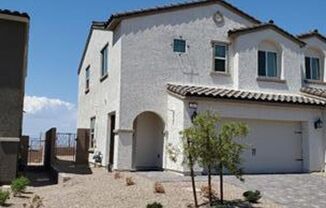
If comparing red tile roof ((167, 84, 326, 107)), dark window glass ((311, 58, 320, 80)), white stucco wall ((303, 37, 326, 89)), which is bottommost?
red tile roof ((167, 84, 326, 107))

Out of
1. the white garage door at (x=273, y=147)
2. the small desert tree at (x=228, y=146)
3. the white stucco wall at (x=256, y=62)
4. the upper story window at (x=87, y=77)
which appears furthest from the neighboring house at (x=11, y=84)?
the upper story window at (x=87, y=77)

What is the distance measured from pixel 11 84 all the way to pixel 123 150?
6.00 meters

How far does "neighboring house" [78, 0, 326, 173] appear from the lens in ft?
67.2

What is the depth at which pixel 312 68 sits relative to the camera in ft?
83.7

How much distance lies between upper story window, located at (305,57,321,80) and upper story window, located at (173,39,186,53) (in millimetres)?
8051

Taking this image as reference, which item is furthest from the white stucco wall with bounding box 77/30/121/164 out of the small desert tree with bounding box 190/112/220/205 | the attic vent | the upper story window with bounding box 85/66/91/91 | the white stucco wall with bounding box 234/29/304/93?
the small desert tree with bounding box 190/112/220/205

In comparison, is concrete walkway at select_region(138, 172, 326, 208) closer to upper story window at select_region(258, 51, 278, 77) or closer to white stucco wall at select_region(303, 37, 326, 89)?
upper story window at select_region(258, 51, 278, 77)

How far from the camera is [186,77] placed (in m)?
21.8

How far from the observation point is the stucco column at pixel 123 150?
66.4 ft

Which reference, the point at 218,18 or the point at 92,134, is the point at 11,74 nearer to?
the point at 92,134

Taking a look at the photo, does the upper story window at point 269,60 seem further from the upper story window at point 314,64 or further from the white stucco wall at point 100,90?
the white stucco wall at point 100,90

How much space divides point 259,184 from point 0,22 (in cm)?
1196

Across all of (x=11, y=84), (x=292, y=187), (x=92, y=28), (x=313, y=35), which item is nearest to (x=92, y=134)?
(x=92, y=28)

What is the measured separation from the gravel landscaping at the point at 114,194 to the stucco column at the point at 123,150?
9.00ft
